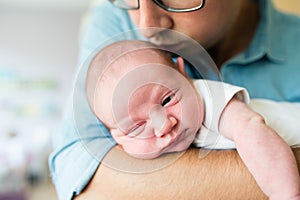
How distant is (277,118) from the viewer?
2.65 ft

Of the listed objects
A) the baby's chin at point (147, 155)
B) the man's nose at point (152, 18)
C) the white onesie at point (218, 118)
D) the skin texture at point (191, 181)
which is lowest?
the skin texture at point (191, 181)

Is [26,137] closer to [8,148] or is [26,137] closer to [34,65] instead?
[8,148]

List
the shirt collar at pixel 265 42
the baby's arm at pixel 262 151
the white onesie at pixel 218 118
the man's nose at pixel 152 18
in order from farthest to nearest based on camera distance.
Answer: the shirt collar at pixel 265 42
the man's nose at pixel 152 18
the white onesie at pixel 218 118
the baby's arm at pixel 262 151

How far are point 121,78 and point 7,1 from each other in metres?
4.76

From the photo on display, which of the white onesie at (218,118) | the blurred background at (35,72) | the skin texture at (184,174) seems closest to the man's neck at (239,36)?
the skin texture at (184,174)

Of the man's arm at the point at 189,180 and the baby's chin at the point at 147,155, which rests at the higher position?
the baby's chin at the point at 147,155

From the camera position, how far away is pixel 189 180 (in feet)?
2.54

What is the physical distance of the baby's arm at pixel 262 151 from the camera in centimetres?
63

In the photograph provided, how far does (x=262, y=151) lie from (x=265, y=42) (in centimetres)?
51

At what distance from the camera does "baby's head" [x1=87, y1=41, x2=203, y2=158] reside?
0.73 metres

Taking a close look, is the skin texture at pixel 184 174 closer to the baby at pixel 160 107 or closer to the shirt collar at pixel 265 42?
the baby at pixel 160 107

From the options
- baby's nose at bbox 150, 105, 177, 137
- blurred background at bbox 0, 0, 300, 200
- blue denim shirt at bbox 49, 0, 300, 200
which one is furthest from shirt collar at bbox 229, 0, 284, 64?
blurred background at bbox 0, 0, 300, 200

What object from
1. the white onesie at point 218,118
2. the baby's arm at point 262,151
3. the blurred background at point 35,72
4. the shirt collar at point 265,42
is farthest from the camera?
the blurred background at point 35,72

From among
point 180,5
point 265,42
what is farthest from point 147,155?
point 265,42
